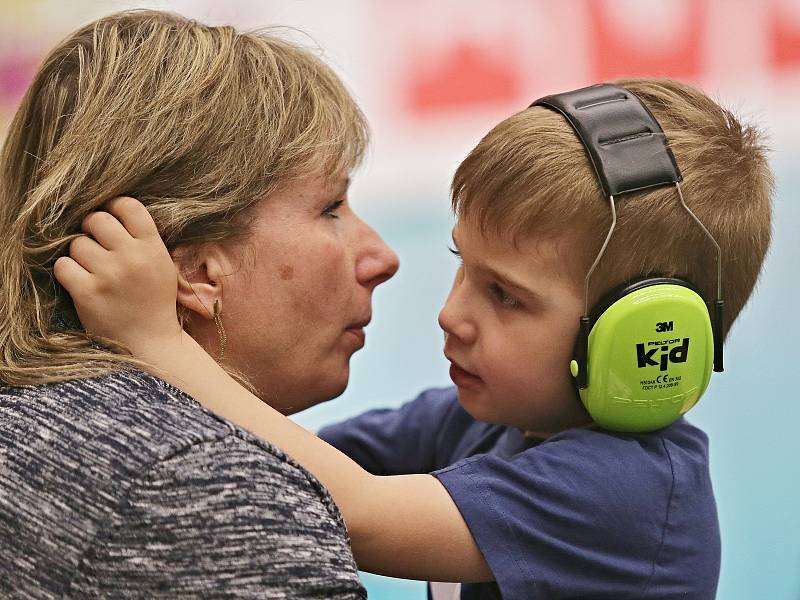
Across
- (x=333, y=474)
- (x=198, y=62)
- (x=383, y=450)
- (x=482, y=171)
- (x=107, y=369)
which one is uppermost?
(x=198, y=62)

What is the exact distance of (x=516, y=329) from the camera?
4.56 ft

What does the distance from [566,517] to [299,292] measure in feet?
1.54

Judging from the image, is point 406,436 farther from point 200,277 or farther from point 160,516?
point 160,516

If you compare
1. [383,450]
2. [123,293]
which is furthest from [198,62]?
[383,450]

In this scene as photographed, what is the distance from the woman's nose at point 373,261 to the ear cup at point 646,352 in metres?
0.35

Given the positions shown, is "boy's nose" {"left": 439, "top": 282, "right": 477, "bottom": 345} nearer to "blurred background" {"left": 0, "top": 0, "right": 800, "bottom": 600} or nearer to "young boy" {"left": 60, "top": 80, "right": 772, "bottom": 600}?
"young boy" {"left": 60, "top": 80, "right": 772, "bottom": 600}

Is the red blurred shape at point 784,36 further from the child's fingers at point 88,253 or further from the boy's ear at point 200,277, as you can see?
the child's fingers at point 88,253

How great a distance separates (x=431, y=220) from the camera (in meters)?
2.64

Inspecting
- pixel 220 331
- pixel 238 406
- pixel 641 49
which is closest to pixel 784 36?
pixel 641 49

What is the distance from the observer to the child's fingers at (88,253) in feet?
4.08

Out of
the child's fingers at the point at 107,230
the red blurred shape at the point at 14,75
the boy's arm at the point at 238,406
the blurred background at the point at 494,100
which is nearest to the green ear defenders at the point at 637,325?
the boy's arm at the point at 238,406

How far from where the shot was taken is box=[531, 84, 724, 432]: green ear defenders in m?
1.28

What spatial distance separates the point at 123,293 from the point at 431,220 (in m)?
1.48

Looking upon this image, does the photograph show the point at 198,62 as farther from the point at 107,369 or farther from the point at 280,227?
the point at 107,369
